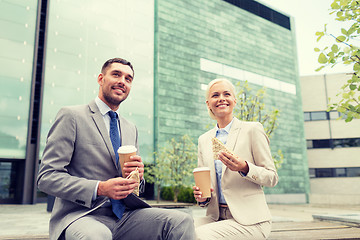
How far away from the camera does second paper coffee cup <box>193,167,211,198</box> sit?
2.59 metres

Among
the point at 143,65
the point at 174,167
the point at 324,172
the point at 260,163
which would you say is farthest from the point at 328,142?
the point at 260,163

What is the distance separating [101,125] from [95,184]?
1.73 ft

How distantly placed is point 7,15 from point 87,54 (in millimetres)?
Answer: 5427

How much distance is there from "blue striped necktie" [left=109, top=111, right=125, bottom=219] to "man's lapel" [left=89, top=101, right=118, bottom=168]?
63 mm

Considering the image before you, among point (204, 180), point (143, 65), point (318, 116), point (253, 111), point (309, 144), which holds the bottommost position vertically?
point (204, 180)

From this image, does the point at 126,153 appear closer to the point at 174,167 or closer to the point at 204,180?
the point at 204,180

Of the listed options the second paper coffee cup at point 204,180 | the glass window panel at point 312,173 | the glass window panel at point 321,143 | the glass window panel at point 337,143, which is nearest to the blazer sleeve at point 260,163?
the second paper coffee cup at point 204,180

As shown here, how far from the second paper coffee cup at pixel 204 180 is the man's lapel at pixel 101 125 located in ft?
2.47

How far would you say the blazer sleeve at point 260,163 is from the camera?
2508 mm

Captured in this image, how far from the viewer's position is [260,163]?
106 inches

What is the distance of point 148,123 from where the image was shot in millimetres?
22906

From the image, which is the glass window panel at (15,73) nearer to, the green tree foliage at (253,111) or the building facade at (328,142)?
the green tree foliage at (253,111)

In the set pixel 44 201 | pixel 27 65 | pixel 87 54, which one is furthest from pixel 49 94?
pixel 44 201

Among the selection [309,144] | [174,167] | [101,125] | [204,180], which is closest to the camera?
[101,125]
